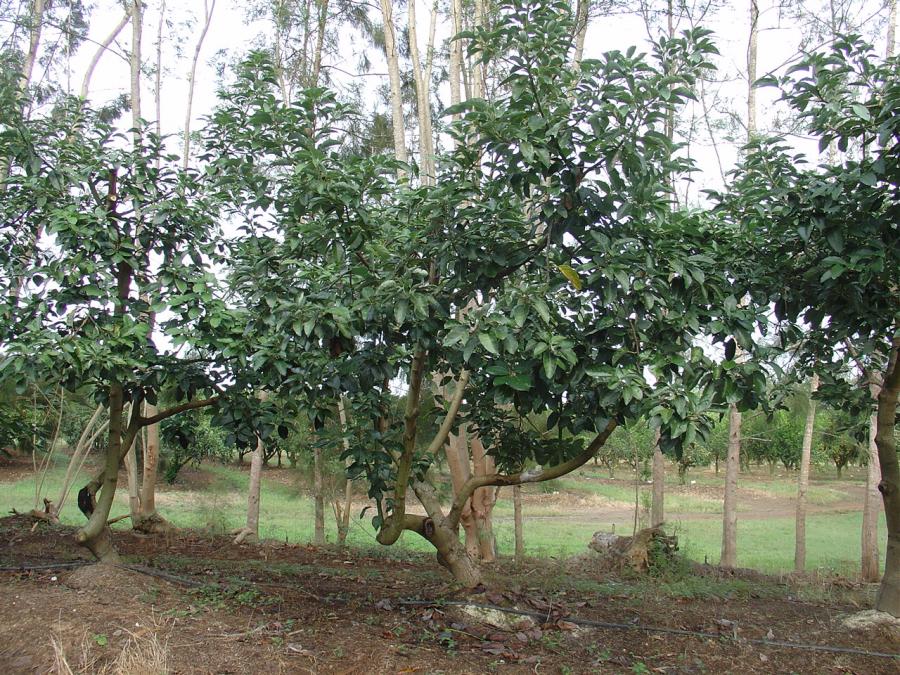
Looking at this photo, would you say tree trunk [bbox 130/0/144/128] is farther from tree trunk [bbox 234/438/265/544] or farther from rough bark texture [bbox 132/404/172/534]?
tree trunk [bbox 234/438/265/544]

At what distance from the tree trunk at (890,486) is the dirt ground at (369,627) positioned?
1.04 feet

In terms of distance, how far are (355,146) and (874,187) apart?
8.25m

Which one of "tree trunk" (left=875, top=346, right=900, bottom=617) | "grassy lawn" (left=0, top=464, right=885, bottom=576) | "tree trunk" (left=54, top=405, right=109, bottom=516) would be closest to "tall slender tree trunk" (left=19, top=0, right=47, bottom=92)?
"tree trunk" (left=54, top=405, right=109, bottom=516)

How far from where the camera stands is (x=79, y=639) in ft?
12.2

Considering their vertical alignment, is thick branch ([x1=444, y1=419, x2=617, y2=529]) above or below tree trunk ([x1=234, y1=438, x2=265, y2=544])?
above

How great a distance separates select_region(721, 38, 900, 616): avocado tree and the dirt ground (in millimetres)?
1706

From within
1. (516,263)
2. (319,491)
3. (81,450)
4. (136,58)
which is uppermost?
(136,58)

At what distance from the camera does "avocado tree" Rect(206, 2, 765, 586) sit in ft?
9.40

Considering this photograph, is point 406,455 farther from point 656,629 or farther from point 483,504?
point 483,504

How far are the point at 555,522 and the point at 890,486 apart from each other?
A: 12084 millimetres

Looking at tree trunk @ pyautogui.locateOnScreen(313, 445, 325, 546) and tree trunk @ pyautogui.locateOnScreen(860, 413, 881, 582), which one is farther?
tree trunk @ pyautogui.locateOnScreen(313, 445, 325, 546)

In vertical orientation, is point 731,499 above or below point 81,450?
below

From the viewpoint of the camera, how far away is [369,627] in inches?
164

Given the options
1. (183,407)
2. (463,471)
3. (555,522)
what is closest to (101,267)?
(183,407)
